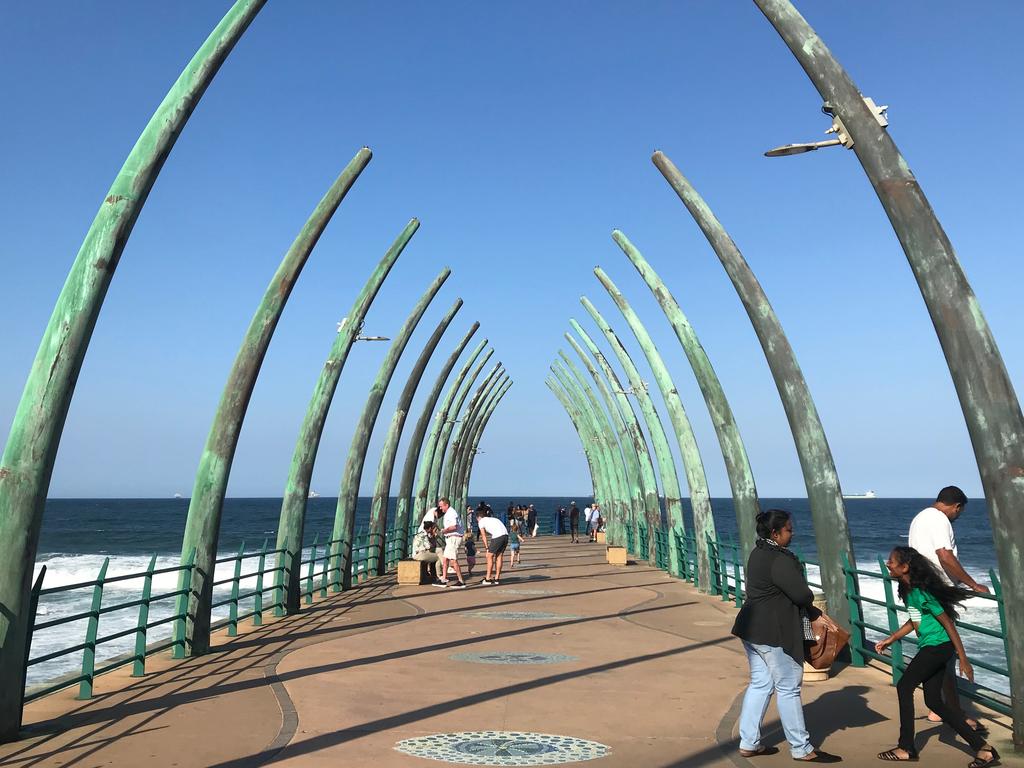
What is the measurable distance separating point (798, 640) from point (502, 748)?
2082mm

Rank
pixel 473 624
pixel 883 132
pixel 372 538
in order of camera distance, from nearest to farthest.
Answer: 1. pixel 883 132
2. pixel 473 624
3. pixel 372 538

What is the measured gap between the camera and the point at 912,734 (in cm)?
613

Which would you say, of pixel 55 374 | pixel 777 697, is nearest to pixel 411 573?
pixel 55 374

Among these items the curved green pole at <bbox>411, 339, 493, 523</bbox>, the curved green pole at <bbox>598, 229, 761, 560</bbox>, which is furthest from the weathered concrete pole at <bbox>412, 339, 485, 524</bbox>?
the curved green pole at <bbox>598, 229, 761, 560</bbox>

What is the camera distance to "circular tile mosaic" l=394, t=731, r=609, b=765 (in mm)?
6098

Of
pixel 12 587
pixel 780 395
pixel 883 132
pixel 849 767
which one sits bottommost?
pixel 849 767

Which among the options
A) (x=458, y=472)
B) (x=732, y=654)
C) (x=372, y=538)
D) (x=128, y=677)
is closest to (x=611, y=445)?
(x=458, y=472)

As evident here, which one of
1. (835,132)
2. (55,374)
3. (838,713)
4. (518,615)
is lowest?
(838,713)

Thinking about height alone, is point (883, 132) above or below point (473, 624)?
above

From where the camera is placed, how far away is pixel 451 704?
783 centimetres

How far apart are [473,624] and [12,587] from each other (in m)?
7.21

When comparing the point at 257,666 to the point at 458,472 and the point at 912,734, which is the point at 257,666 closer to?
the point at 912,734

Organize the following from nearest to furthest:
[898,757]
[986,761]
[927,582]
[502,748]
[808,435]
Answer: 1. [986,761]
2. [898,757]
3. [927,582]
4. [502,748]
5. [808,435]

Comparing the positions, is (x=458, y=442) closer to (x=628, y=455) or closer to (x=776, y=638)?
(x=628, y=455)
